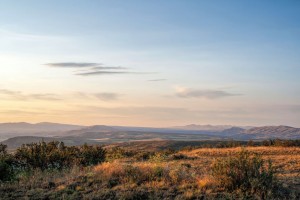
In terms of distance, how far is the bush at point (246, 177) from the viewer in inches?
486

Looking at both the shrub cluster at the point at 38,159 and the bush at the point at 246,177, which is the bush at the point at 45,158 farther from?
the bush at the point at 246,177

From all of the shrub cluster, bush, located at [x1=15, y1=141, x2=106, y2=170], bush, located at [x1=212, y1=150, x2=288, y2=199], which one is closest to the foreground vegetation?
bush, located at [x1=212, y1=150, x2=288, y2=199]

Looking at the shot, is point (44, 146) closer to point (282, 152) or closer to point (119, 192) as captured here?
point (119, 192)

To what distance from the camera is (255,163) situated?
44.2 feet

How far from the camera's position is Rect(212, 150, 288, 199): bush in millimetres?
12352

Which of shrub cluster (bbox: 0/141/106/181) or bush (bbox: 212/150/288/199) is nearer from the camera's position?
bush (bbox: 212/150/288/199)

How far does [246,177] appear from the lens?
13109mm

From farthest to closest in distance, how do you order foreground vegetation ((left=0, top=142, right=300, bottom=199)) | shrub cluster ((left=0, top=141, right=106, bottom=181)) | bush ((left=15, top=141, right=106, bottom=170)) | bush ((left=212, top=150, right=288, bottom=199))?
bush ((left=15, top=141, right=106, bottom=170)) → shrub cluster ((left=0, top=141, right=106, bottom=181)) → bush ((left=212, top=150, right=288, bottom=199)) → foreground vegetation ((left=0, top=142, right=300, bottom=199))

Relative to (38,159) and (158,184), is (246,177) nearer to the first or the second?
(158,184)

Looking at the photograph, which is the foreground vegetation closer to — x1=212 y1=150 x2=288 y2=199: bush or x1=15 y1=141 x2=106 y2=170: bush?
x1=212 y1=150 x2=288 y2=199: bush

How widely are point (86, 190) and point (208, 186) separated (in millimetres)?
4271

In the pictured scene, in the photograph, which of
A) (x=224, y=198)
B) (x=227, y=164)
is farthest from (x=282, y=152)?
(x=224, y=198)

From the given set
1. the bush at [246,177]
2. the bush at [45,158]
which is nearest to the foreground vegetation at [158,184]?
the bush at [246,177]

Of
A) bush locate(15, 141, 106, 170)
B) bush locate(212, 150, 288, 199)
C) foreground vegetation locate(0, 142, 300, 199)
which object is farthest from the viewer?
bush locate(15, 141, 106, 170)
